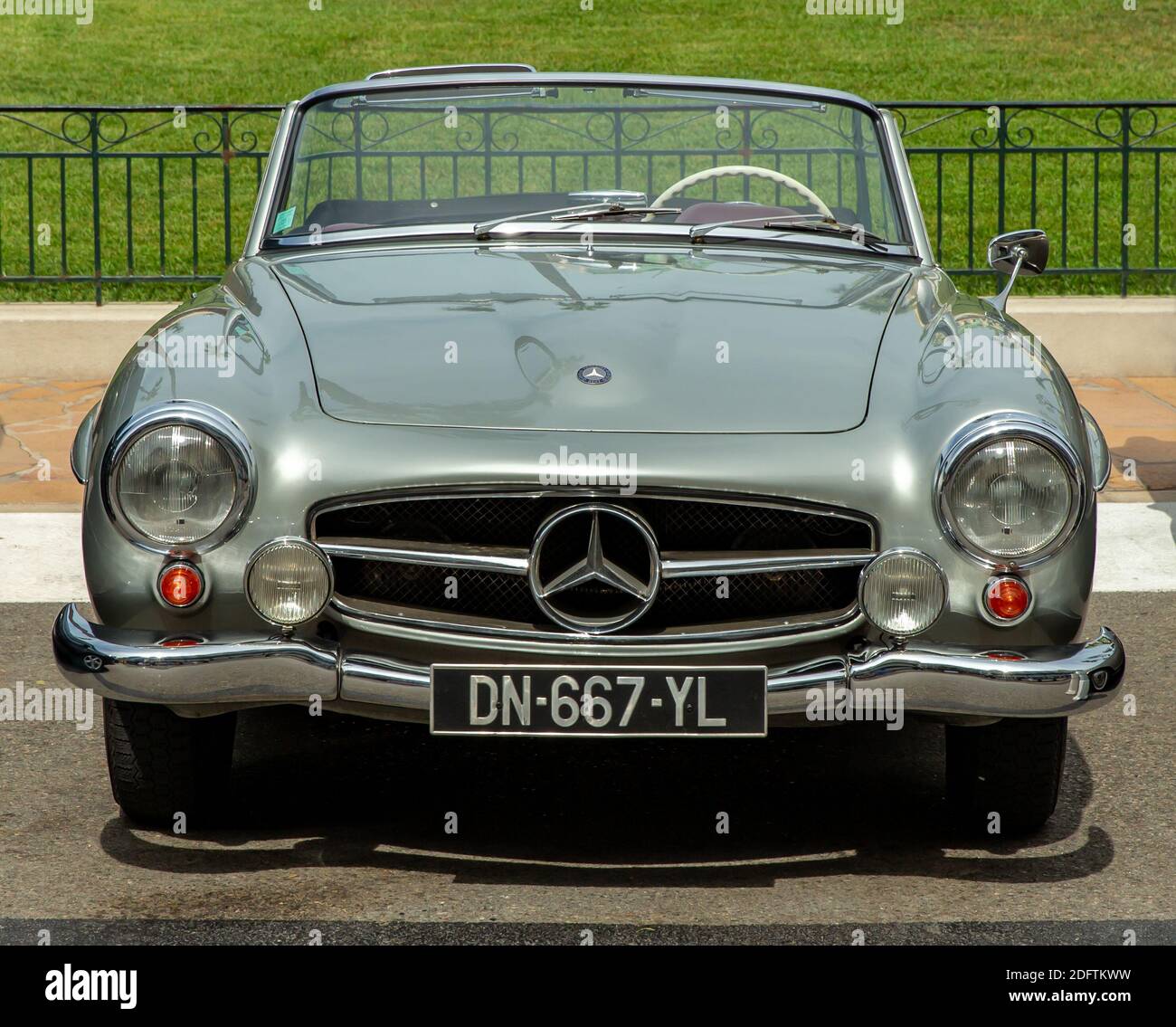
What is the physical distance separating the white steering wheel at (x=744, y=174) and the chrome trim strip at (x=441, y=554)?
5.51 feet

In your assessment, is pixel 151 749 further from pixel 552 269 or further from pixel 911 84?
pixel 911 84

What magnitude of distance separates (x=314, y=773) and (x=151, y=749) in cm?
57

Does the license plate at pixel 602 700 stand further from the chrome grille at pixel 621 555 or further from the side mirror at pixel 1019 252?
the side mirror at pixel 1019 252

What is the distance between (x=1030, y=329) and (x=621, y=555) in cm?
644

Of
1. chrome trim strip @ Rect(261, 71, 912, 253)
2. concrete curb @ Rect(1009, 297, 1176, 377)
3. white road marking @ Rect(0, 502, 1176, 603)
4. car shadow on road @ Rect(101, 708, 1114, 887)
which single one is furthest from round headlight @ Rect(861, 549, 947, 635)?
concrete curb @ Rect(1009, 297, 1176, 377)

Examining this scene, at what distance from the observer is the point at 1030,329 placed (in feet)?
29.8

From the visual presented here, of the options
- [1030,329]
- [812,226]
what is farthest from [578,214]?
[1030,329]

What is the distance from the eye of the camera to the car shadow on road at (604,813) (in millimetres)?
3418

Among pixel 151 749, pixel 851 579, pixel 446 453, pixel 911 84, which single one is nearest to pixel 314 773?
pixel 151 749

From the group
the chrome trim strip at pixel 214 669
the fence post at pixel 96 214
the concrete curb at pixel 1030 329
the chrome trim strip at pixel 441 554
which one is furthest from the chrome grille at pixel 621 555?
the fence post at pixel 96 214

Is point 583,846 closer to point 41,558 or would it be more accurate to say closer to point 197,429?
point 197,429

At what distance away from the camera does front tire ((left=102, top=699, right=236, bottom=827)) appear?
3408mm
